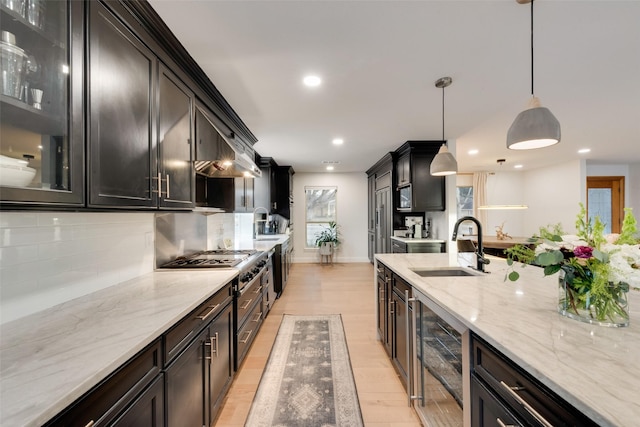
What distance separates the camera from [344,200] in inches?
292

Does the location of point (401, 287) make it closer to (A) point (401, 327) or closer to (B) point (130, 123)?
(A) point (401, 327)

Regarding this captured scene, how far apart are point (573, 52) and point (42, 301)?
3.55m

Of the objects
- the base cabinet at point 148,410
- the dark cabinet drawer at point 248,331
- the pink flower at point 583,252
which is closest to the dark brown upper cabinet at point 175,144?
the base cabinet at point 148,410

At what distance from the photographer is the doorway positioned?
6527 millimetres

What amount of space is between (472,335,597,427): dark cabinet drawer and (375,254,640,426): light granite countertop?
57mm

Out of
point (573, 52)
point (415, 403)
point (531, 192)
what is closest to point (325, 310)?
point (415, 403)

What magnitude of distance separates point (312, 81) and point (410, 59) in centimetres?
80

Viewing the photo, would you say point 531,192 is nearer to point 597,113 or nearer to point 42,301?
point 597,113

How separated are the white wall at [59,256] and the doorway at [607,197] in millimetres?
9252

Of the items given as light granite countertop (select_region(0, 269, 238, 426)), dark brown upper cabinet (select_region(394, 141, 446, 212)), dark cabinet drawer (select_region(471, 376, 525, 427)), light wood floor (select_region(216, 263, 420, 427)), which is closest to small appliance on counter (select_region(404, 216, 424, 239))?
dark brown upper cabinet (select_region(394, 141, 446, 212))

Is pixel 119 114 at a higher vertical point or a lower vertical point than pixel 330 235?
higher

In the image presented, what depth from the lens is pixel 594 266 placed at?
0.99 metres

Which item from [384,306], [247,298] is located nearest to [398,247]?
[384,306]

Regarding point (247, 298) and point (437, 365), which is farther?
point (247, 298)
